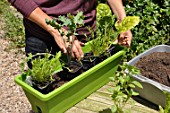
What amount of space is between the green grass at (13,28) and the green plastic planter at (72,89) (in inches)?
79.9

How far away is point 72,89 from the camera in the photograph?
1.10 meters

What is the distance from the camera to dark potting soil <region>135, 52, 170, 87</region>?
122cm

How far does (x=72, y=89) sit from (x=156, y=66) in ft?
1.26

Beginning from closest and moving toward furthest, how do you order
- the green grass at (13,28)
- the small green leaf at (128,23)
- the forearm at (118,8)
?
1. the small green leaf at (128,23)
2. the forearm at (118,8)
3. the green grass at (13,28)

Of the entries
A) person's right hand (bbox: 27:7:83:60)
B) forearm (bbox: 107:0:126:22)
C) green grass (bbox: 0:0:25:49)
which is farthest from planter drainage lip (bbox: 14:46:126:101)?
green grass (bbox: 0:0:25:49)

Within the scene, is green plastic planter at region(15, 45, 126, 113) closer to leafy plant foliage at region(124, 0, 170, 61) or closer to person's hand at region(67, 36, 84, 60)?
person's hand at region(67, 36, 84, 60)

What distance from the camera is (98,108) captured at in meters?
1.19

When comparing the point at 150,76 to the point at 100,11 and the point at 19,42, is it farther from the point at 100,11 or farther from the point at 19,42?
the point at 19,42

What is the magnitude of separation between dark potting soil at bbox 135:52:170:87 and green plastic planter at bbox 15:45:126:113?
0.11m

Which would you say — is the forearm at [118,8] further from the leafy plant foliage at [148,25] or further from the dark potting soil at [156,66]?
the leafy plant foliage at [148,25]

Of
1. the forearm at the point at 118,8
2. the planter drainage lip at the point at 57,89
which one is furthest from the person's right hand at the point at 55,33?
the forearm at the point at 118,8

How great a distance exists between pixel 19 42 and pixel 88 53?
200cm

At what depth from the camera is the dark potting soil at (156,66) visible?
1.22 metres

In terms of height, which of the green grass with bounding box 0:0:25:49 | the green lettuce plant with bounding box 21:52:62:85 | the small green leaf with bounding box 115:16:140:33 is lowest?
the green grass with bounding box 0:0:25:49
